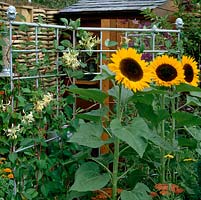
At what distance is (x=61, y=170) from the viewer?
→ 3.06 metres

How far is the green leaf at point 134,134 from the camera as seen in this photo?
248 centimetres

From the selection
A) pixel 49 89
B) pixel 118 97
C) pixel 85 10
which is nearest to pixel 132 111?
pixel 49 89

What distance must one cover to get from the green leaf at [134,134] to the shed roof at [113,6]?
15.2ft

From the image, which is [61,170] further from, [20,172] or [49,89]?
[49,89]

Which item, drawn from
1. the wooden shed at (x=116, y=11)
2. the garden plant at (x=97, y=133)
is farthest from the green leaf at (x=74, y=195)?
the wooden shed at (x=116, y=11)

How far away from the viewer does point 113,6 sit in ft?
24.8

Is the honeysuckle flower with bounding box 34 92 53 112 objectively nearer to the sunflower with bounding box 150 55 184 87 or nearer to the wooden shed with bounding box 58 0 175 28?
the sunflower with bounding box 150 55 184 87

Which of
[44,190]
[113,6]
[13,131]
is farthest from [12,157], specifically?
[113,6]

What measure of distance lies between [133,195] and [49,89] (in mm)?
894

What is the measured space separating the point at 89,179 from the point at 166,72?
721mm

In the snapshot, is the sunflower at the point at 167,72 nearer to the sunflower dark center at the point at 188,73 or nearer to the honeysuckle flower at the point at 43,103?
the sunflower dark center at the point at 188,73

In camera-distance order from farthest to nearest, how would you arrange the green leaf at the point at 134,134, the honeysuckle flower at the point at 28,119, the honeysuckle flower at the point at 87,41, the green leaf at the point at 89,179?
the honeysuckle flower at the point at 87,41 → the honeysuckle flower at the point at 28,119 → the green leaf at the point at 89,179 → the green leaf at the point at 134,134

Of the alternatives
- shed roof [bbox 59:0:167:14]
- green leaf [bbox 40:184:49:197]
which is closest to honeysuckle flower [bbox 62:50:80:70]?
green leaf [bbox 40:184:49:197]

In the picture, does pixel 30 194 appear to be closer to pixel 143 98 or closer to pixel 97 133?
pixel 97 133
